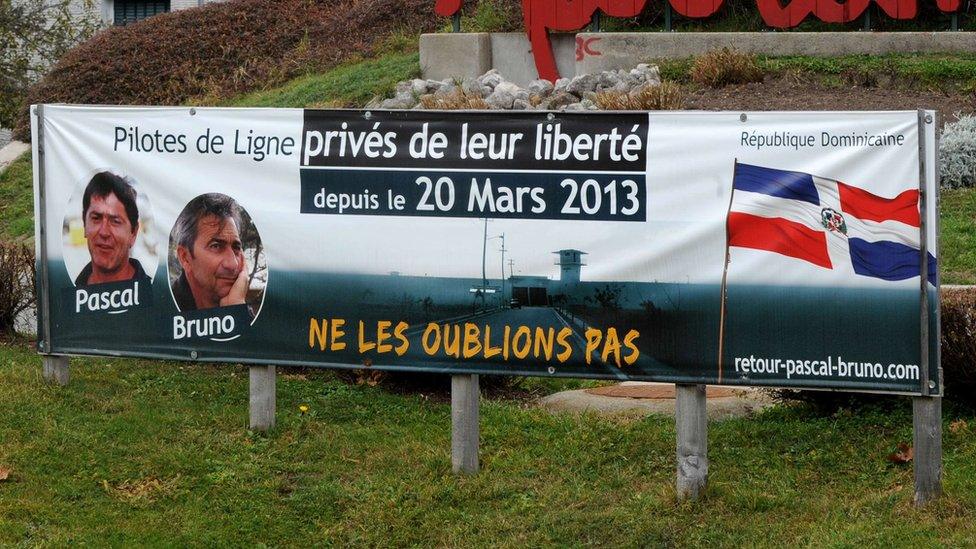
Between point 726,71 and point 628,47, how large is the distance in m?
1.95

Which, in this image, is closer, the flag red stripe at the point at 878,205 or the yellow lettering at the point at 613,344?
the flag red stripe at the point at 878,205

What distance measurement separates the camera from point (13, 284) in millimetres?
8664

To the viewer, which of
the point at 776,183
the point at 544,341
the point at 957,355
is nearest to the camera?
the point at 776,183

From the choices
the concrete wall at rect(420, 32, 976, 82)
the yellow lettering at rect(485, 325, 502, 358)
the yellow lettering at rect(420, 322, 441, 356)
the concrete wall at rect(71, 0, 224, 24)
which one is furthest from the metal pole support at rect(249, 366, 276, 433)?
the concrete wall at rect(71, 0, 224, 24)

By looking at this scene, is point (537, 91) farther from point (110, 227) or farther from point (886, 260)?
point (886, 260)

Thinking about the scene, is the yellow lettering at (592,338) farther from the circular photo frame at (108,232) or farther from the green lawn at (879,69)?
the green lawn at (879,69)

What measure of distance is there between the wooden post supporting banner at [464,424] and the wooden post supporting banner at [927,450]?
199 centimetres

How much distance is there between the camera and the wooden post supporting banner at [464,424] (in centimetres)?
611

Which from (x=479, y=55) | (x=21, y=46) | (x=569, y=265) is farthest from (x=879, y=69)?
(x=21, y=46)

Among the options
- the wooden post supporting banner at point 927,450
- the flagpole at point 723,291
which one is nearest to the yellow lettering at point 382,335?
the flagpole at point 723,291

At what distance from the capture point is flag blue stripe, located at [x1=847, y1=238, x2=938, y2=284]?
5.45 meters

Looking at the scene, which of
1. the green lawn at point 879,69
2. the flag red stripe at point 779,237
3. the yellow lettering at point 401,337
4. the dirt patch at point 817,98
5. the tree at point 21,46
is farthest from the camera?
the tree at point 21,46

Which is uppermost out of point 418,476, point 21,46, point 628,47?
point 21,46

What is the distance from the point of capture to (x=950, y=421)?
21.2ft
